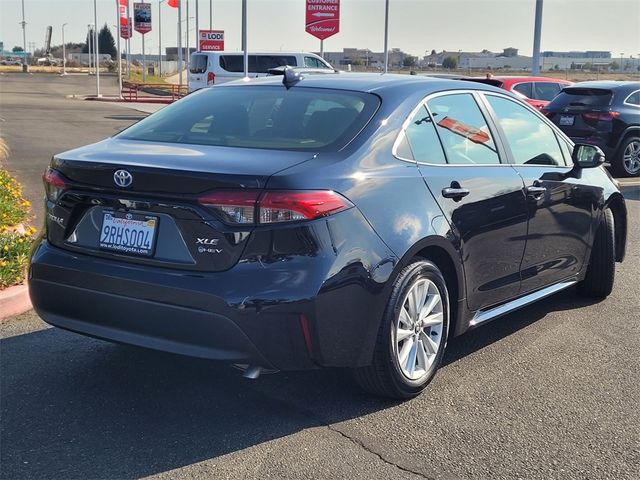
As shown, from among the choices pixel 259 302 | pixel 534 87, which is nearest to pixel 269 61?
pixel 534 87

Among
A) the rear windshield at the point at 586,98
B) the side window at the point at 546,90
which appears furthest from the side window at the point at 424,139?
the side window at the point at 546,90

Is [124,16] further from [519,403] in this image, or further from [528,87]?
[519,403]

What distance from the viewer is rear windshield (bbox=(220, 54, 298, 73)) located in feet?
94.2

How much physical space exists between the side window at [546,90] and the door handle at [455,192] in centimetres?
1330

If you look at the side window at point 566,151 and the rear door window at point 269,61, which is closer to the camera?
the side window at point 566,151

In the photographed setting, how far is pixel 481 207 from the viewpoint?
4492mm

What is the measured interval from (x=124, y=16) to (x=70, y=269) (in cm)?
4220

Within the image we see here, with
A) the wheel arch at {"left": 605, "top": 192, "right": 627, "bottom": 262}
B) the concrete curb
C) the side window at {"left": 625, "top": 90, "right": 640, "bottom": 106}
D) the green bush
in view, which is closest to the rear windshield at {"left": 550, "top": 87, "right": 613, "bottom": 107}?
the side window at {"left": 625, "top": 90, "right": 640, "bottom": 106}

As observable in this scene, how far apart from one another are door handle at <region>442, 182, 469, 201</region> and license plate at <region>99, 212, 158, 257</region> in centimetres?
157

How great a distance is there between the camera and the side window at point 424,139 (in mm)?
4227

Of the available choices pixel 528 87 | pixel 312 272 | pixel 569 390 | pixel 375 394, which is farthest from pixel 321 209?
pixel 528 87

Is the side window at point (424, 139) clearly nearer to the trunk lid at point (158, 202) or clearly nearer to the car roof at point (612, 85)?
the trunk lid at point (158, 202)

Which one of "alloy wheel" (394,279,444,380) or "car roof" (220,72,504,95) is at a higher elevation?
"car roof" (220,72,504,95)

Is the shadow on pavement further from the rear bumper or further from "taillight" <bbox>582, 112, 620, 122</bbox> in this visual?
"taillight" <bbox>582, 112, 620, 122</bbox>
